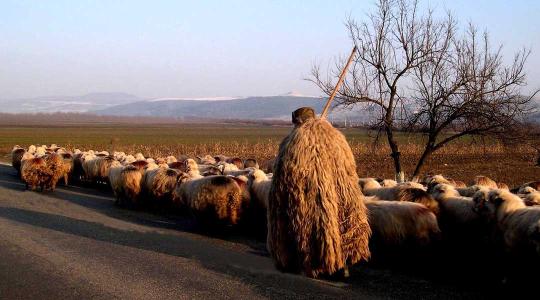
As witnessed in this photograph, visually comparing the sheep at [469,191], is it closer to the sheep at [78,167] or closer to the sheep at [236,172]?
the sheep at [236,172]

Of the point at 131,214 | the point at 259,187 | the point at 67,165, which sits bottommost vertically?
the point at 131,214

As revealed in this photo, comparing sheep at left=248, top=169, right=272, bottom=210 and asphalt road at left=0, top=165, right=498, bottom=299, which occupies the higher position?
sheep at left=248, top=169, right=272, bottom=210

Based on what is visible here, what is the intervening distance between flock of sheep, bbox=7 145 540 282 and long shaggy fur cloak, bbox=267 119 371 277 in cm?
204

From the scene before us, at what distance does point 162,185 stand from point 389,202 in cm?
737

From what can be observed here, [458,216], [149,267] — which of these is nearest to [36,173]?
[149,267]

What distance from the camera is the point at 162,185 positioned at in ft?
48.0

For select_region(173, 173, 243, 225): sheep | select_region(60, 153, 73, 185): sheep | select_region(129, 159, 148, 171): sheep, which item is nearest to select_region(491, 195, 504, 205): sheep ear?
select_region(173, 173, 243, 225): sheep

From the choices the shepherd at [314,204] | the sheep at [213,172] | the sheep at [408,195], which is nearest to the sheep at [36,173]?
the sheep at [213,172]

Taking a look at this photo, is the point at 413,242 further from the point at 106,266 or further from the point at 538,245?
the point at 106,266

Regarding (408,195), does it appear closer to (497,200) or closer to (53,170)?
(497,200)

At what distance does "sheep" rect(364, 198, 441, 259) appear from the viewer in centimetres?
842

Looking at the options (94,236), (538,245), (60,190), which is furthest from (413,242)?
(60,190)

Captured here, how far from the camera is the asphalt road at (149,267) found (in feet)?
24.0

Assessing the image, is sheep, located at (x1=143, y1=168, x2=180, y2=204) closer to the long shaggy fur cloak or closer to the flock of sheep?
the flock of sheep
